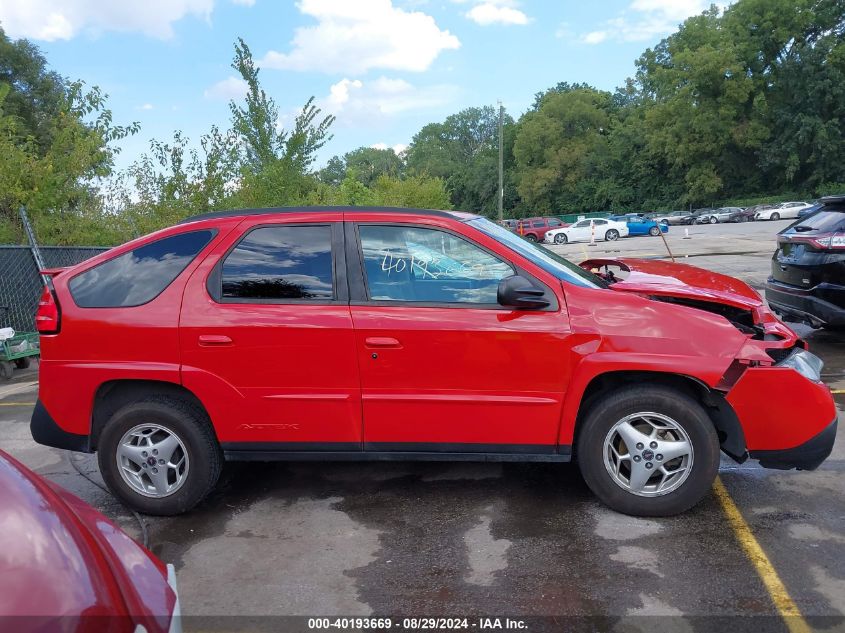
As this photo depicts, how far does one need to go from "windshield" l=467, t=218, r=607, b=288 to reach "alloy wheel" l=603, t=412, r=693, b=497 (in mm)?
827

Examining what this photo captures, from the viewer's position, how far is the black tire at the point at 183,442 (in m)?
3.89

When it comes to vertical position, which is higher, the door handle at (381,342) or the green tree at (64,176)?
the green tree at (64,176)

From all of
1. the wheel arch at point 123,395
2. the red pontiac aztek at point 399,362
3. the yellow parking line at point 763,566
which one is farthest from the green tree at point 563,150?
the wheel arch at point 123,395

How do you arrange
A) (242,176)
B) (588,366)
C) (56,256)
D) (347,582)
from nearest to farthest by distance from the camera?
1. (347,582)
2. (588,366)
3. (56,256)
4. (242,176)

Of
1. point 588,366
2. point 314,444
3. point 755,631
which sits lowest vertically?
point 755,631

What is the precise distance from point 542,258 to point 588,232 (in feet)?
118

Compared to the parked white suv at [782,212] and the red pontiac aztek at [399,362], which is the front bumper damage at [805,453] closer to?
the red pontiac aztek at [399,362]

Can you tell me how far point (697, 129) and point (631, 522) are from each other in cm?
6340

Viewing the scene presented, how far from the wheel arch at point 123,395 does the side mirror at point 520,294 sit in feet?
6.12

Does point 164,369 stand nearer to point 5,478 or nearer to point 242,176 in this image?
point 5,478

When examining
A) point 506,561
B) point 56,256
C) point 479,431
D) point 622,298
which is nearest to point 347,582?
point 506,561

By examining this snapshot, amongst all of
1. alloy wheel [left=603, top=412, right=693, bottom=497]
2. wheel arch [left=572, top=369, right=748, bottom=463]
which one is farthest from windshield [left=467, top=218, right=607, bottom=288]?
alloy wheel [left=603, top=412, right=693, bottom=497]

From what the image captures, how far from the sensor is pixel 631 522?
372 centimetres

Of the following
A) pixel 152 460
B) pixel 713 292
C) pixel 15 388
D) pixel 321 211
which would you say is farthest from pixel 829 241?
pixel 15 388
